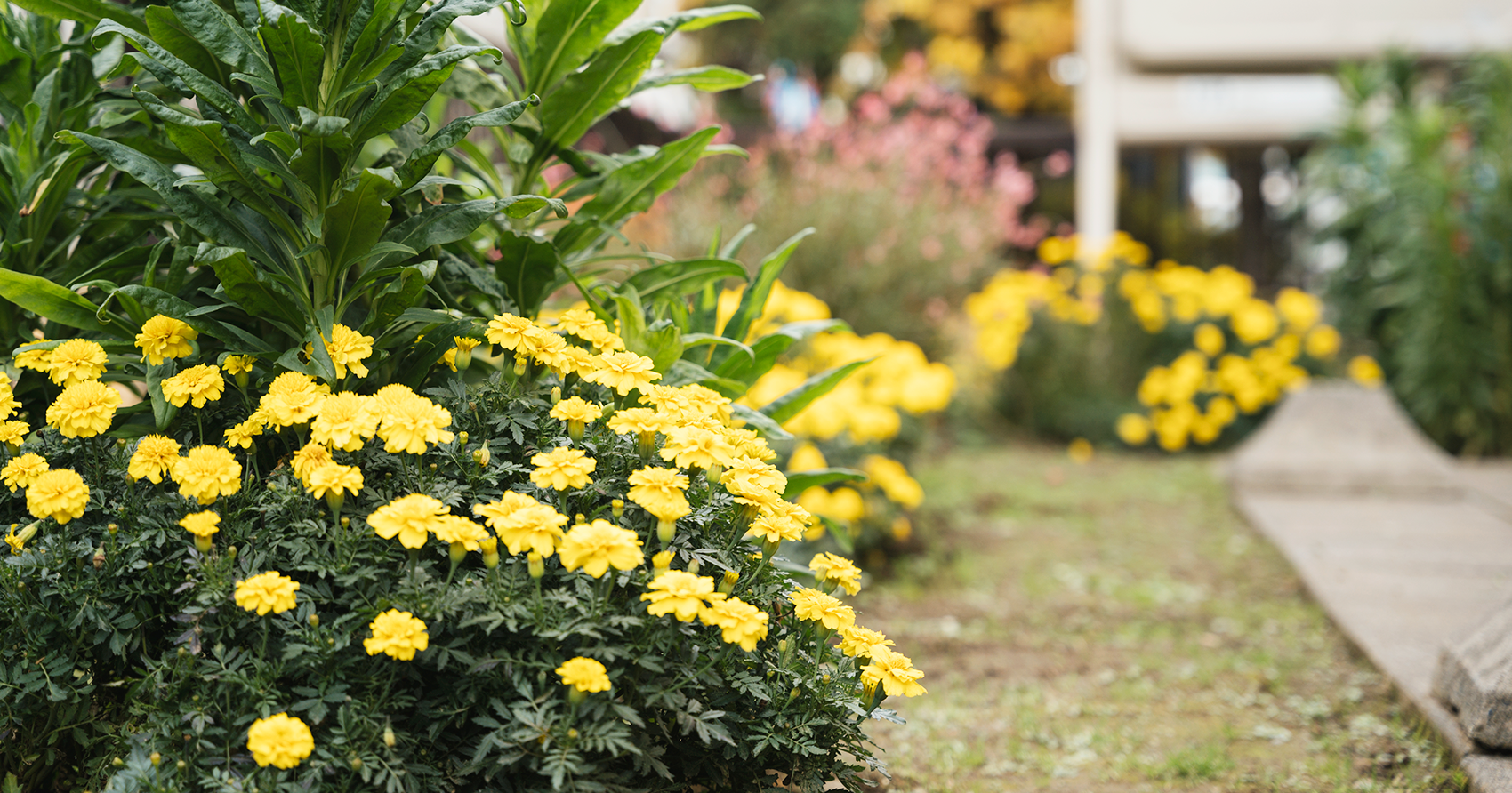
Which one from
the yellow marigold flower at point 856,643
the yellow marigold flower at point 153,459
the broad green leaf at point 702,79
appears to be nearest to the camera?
the yellow marigold flower at point 153,459

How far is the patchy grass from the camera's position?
252 cm

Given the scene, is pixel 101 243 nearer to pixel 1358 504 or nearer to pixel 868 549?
pixel 868 549

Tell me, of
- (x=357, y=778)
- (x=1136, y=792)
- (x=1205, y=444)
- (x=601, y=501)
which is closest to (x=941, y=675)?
(x=1136, y=792)

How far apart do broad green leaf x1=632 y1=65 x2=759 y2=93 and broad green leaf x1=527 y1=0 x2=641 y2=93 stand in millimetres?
150

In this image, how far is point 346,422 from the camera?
1499 mm

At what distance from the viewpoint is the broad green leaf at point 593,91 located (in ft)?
6.70

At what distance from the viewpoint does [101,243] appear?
6.72 feet

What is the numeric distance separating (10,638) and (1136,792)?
89.8 inches

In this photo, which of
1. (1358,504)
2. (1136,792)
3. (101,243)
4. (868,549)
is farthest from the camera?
(1358,504)

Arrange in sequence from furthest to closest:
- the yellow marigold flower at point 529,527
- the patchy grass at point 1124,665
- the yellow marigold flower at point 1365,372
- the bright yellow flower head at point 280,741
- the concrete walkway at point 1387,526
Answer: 1. the yellow marigold flower at point 1365,372
2. the concrete walkway at point 1387,526
3. the patchy grass at point 1124,665
4. the yellow marigold flower at point 529,527
5. the bright yellow flower head at point 280,741

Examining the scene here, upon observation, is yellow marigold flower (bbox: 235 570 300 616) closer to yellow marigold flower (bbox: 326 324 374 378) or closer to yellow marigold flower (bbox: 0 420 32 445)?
yellow marigold flower (bbox: 326 324 374 378)

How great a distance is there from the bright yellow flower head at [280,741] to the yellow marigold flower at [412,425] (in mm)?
390

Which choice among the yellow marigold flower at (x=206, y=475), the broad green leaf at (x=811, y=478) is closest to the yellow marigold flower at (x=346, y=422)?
the yellow marigold flower at (x=206, y=475)

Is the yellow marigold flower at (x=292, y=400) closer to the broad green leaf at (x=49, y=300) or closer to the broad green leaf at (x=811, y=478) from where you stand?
the broad green leaf at (x=49, y=300)
